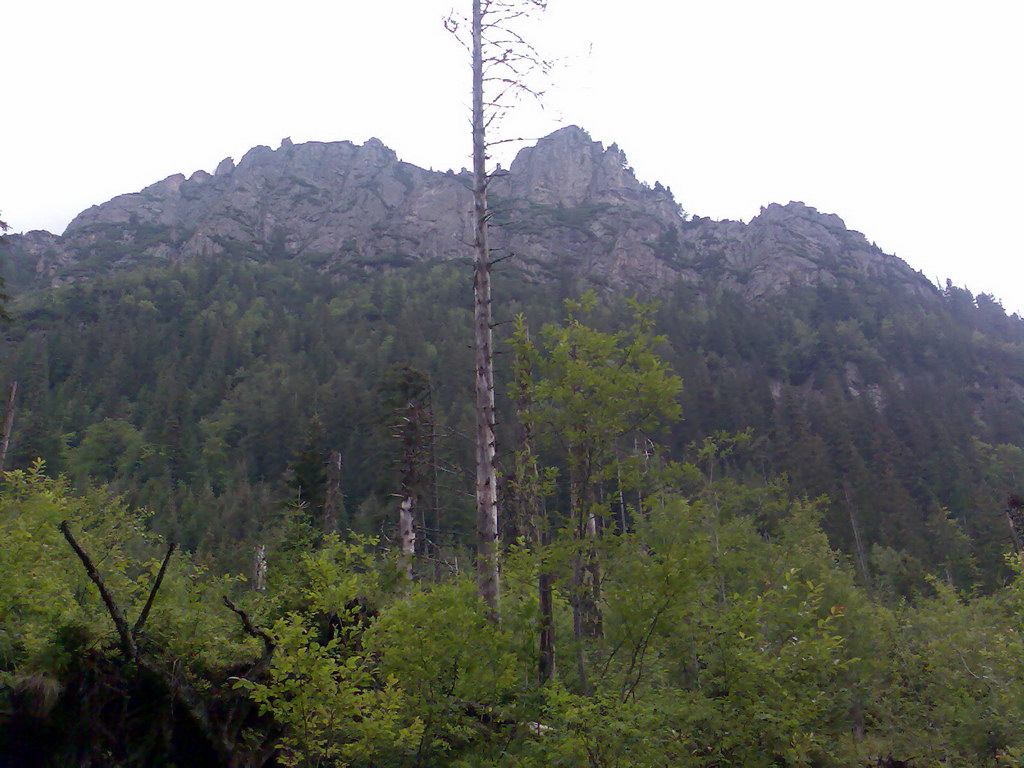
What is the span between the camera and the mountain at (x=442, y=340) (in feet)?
151

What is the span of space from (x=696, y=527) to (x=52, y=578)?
260 inches

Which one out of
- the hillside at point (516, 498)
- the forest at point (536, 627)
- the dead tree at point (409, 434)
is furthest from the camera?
the dead tree at point (409, 434)

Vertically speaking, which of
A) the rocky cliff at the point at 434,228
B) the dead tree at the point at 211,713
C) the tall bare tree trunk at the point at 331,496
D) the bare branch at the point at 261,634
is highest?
the rocky cliff at the point at 434,228

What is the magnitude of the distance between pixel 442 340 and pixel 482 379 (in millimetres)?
70497

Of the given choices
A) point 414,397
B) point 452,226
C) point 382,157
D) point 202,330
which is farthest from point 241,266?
point 414,397

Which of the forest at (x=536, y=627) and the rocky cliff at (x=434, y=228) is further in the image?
the rocky cliff at (x=434, y=228)

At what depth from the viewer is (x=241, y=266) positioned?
117 meters

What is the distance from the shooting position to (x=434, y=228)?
464 feet

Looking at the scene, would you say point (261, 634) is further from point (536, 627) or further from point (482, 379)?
point (482, 379)

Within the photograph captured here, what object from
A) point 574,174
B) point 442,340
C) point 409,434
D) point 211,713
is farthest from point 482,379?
point 574,174

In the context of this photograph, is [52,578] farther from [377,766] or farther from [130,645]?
[377,766]

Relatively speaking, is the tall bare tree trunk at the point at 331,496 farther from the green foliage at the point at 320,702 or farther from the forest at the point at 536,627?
the green foliage at the point at 320,702

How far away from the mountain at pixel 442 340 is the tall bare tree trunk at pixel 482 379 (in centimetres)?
65


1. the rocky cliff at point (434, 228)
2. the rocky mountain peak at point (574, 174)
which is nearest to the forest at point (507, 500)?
the rocky cliff at point (434, 228)
